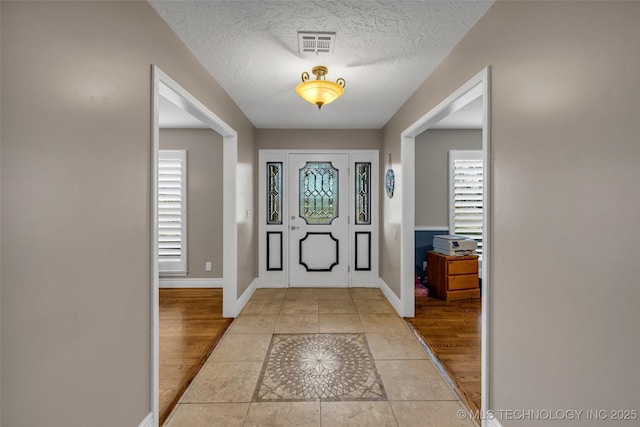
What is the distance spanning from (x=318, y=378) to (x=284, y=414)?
0.43 metres

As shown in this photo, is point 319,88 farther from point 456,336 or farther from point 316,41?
point 456,336

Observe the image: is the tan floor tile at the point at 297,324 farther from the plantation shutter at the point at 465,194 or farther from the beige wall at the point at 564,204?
the plantation shutter at the point at 465,194

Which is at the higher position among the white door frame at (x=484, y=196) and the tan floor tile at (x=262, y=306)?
the white door frame at (x=484, y=196)

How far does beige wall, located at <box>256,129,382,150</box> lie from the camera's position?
4.66 m

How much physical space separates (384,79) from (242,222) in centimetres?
233

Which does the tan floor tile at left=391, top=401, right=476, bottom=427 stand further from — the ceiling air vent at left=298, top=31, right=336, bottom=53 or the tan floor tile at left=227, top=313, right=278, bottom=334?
the ceiling air vent at left=298, top=31, right=336, bottom=53

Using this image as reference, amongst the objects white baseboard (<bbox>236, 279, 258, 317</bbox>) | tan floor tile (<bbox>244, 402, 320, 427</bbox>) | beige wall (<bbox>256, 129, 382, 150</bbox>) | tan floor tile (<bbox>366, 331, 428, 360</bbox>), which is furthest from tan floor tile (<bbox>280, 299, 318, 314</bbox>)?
beige wall (<bbox>256, 129, 382, 150</bbox>)

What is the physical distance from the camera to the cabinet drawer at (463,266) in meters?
4.11

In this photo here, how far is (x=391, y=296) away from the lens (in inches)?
157

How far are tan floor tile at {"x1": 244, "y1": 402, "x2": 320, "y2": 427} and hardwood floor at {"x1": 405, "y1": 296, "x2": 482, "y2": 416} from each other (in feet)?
3.40

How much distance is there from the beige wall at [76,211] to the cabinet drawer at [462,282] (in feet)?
11.9

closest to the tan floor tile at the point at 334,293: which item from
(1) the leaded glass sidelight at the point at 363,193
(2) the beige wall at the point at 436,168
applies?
(1) the leaded glass sidelight at the point at 363,193

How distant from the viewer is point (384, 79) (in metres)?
2.78

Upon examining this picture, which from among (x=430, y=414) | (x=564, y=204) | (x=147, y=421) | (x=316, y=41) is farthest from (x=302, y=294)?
(x=564, y=204)
